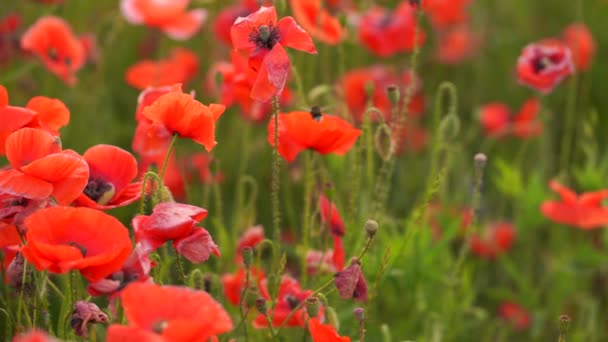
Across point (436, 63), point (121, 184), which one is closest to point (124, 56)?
point (436, 63)

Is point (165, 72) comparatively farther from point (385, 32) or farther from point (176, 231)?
point (176, 231)

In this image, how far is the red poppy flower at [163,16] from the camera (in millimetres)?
2924

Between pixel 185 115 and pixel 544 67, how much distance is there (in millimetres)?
1050

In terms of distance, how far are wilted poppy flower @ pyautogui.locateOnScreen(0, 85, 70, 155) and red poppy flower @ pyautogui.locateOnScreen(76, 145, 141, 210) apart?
0.34 feet

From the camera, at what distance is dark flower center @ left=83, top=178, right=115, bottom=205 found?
1.53 metres

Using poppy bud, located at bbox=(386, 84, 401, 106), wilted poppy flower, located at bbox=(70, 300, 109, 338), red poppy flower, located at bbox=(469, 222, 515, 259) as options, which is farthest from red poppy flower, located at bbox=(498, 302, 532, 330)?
wilted poppy flower, located at bbox=(70, 300, 109, 338)

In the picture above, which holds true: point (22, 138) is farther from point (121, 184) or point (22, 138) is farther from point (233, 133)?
point (233, 133)

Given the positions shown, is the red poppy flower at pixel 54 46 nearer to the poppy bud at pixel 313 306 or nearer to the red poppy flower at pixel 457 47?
the poppy bud at pixel 313 306

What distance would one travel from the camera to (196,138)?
1.57 metres

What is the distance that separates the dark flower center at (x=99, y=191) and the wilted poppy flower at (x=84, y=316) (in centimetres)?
20

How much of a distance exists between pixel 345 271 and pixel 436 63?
9.15 feet

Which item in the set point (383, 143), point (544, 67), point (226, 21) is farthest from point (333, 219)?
point (226, 21)

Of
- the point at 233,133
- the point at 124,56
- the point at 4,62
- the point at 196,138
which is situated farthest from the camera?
the point at 124,56

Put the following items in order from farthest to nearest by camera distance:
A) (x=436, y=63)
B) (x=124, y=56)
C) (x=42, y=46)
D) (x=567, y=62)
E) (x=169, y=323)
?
(x=436, y=63)
(x=124, y=56)
(x=42, y=46)
(x=567, y=62)
(x=169, y=323)
